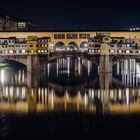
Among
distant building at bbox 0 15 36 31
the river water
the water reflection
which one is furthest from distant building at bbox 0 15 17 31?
the river water

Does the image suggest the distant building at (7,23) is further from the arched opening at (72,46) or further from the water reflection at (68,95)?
the water reflection at (68,95)

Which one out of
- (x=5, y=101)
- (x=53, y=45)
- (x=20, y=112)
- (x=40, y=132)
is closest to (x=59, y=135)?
(x=40, y=132)

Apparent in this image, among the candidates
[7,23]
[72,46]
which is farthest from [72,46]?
[7,23]

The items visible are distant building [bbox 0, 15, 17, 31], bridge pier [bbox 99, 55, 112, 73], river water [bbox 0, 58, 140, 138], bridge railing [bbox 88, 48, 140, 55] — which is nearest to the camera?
river water [bbox 0, 58, 140, 138]

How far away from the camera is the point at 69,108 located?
79.3 ft

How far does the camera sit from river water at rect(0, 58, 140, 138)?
19094 mm

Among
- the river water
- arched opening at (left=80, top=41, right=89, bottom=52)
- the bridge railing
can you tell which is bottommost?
the river water

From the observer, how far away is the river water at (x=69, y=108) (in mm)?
19094

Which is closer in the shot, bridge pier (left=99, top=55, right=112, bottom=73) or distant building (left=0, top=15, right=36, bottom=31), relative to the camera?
bridge pier (left=99, top=55, right=112, bottom=73)

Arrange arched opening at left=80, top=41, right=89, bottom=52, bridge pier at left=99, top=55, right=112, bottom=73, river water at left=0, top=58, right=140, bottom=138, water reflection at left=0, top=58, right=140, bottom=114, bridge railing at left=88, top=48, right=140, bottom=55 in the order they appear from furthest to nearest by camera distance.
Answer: arched opening at left=80, top=41, right=89, bottom=52
bridge railing at left=88, top=48, right=140, bottom=55
bridge pier at left=99, top=55, right=112, bottom=73
water reflection at left=0, top=58, right=140, bottom=114
river water at left=0, top=58, right=140, bottom=138

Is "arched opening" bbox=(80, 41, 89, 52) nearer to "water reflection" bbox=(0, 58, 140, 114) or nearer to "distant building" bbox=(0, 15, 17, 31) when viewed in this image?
"water reflection" bbox=(0, 58, 140, 114)

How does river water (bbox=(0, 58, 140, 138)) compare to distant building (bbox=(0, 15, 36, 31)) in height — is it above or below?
below

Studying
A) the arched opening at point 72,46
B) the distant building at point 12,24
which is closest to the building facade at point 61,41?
the arched opening at point 72,46

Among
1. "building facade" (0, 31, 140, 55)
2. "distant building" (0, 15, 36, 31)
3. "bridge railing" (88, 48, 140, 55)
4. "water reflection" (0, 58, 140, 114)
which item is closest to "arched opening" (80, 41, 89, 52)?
"building facade" (0, 31, 140, 55)
